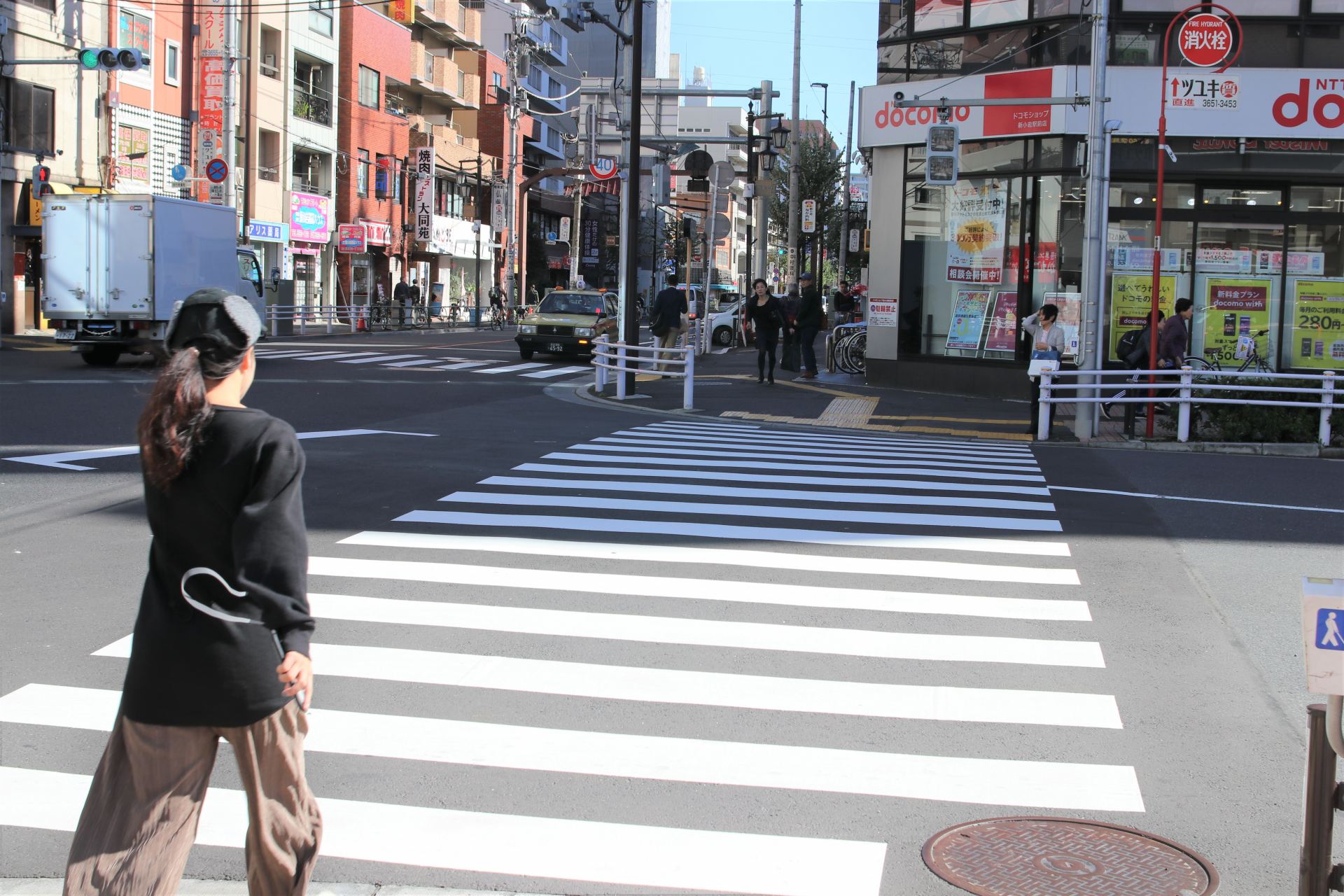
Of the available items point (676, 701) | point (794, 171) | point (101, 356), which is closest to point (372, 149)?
point (794, 171)

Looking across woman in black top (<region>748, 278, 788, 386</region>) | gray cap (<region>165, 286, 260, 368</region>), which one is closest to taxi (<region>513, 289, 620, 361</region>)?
woman in black top (<region>748, 278, 788, 386</region>)

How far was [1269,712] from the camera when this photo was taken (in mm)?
5832

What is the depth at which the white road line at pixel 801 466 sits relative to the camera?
13.2m

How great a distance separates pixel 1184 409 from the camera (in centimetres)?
1634

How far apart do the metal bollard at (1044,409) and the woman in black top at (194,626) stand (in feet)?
50.1

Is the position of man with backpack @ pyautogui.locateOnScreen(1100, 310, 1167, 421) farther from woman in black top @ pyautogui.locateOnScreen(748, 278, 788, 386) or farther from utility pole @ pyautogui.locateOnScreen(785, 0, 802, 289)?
utility pole @ pyautogui.locateOnScreen(785, 0, 802, 289)

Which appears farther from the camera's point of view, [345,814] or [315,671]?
[315,671]

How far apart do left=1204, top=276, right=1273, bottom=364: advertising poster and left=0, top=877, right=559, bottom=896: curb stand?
67.5 ft

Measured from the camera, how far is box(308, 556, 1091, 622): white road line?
298 inches

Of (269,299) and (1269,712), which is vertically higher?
(269,299)

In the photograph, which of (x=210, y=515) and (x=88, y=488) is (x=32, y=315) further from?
(x=210, y=515)

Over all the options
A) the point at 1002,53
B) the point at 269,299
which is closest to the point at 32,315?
the point at 269,299

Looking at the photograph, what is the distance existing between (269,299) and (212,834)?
41.9 metres

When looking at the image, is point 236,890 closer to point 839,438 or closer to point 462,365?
point 839,438
